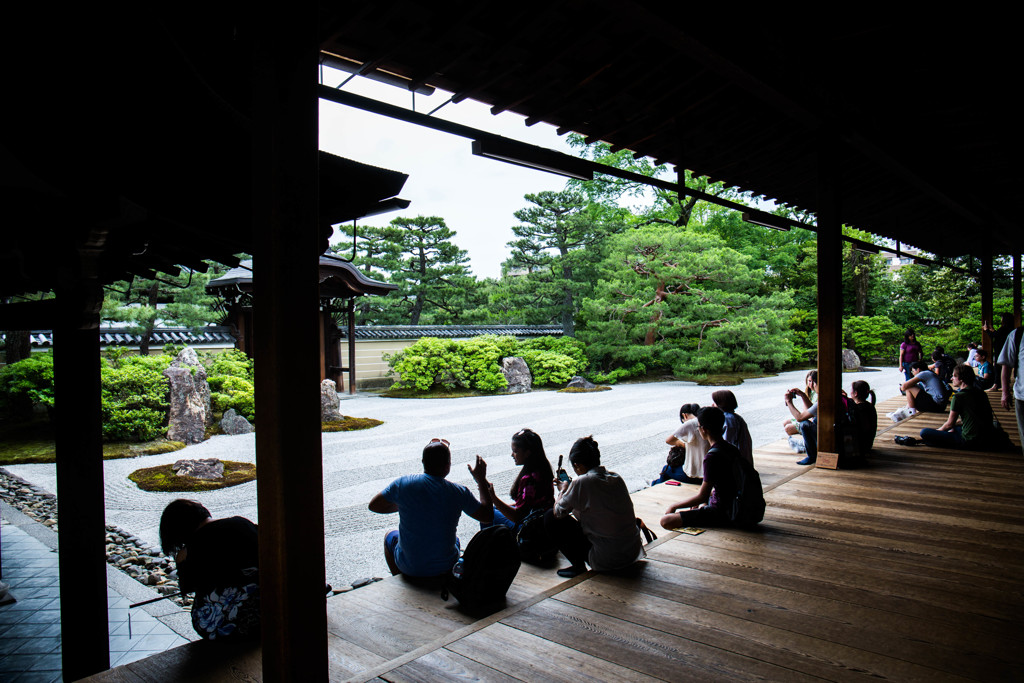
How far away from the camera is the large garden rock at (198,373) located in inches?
368

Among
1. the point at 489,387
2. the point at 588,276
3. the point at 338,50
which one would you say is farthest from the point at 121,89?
the point at 588,276

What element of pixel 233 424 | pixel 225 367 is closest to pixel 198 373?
pixel 233 424

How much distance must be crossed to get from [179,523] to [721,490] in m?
2.66

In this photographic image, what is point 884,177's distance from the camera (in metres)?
5.74

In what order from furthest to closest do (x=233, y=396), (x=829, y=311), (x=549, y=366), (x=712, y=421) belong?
(x=549, y=366) → (x=233, y=396) → (x=829, y=311) → (x=712, y=421)

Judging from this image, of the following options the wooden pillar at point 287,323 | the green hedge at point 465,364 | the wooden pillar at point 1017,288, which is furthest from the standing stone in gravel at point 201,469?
the wooden pillar at point 1017,288

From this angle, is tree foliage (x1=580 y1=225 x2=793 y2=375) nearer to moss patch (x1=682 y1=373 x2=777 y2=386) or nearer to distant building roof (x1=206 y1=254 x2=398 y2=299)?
moss patch (x1=682 y1=373 x2=777 y2=386)

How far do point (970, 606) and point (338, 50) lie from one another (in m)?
3.36

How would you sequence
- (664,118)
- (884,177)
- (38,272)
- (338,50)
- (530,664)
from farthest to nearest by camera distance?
(884,177), (664,118), (38,272), (338,50), (530,664)

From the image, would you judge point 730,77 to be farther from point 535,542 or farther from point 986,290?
point 986,290

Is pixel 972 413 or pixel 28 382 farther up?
pixel 28 382

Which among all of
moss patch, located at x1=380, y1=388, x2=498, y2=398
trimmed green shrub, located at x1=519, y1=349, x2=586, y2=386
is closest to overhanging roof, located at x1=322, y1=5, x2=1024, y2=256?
moss patch, located at x1=380, y1=388, x2=498, y2=398

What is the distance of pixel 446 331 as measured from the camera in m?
18.9

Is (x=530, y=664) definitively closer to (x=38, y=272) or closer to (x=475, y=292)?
(x=38, y=272)
